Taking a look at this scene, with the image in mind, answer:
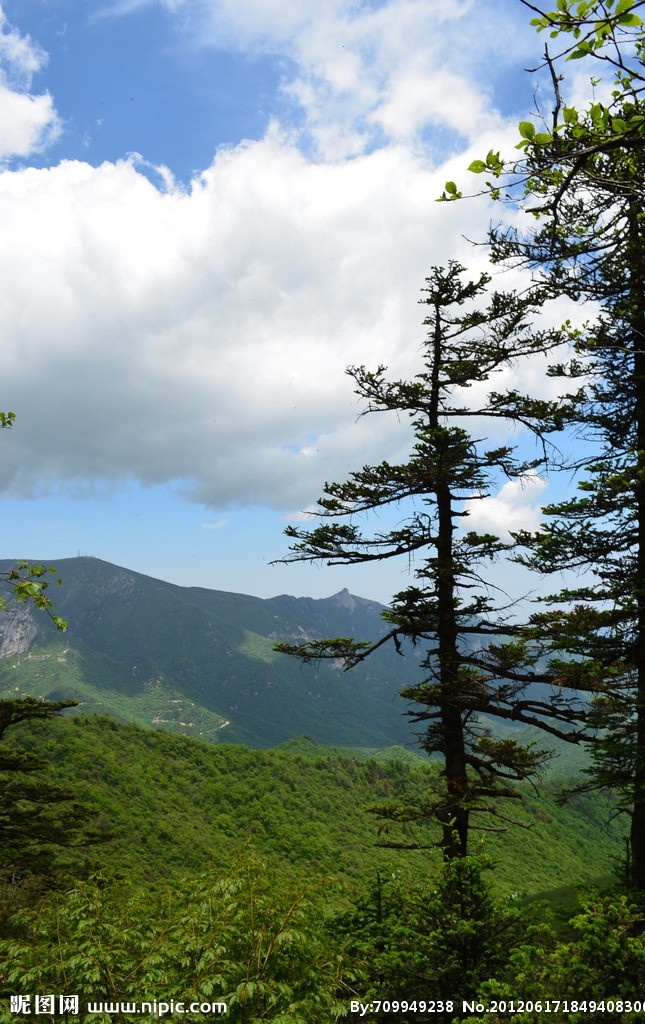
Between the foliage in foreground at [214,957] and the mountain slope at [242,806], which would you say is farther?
the mountain slope at [242,806]

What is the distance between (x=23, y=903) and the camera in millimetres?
11453

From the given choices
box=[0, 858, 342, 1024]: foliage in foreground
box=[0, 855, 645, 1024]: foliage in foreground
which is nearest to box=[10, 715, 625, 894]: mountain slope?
box=[0, 855, 645, 1024]: foliage in foreground

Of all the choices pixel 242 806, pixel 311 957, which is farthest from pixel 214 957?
pixel 242 806

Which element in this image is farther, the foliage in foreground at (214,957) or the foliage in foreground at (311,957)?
the foliage in foreground at (311,957)

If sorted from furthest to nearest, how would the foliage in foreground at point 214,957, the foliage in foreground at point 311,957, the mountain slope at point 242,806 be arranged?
the mountain slope at point 242,806
the foliage in foreground at point 311,957
the foliage in foreground at point 214,957

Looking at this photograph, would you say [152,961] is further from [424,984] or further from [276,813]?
[276,813]

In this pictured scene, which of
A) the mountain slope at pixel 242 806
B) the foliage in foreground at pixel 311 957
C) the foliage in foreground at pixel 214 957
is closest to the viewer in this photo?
the foliage in foreground at pixel 214 957

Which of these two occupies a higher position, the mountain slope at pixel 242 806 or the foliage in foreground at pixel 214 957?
the foliage in foreground at pixel 214 957

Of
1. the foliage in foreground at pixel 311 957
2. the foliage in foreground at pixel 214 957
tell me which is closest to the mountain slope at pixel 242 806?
the foliage in foreground at pixel 311 957

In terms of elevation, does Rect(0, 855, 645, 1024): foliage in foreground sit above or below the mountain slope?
above

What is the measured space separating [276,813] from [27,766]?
69058mm

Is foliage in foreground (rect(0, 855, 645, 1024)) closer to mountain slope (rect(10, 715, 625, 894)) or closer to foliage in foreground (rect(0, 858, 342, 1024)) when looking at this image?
foliage in foreground (rect(0, 858, 342, 1024))

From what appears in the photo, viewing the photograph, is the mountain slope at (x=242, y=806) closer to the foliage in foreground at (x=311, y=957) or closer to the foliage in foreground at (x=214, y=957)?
the foliage in foreground at (x=311, y=957)

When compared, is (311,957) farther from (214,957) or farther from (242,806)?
(242,806)
